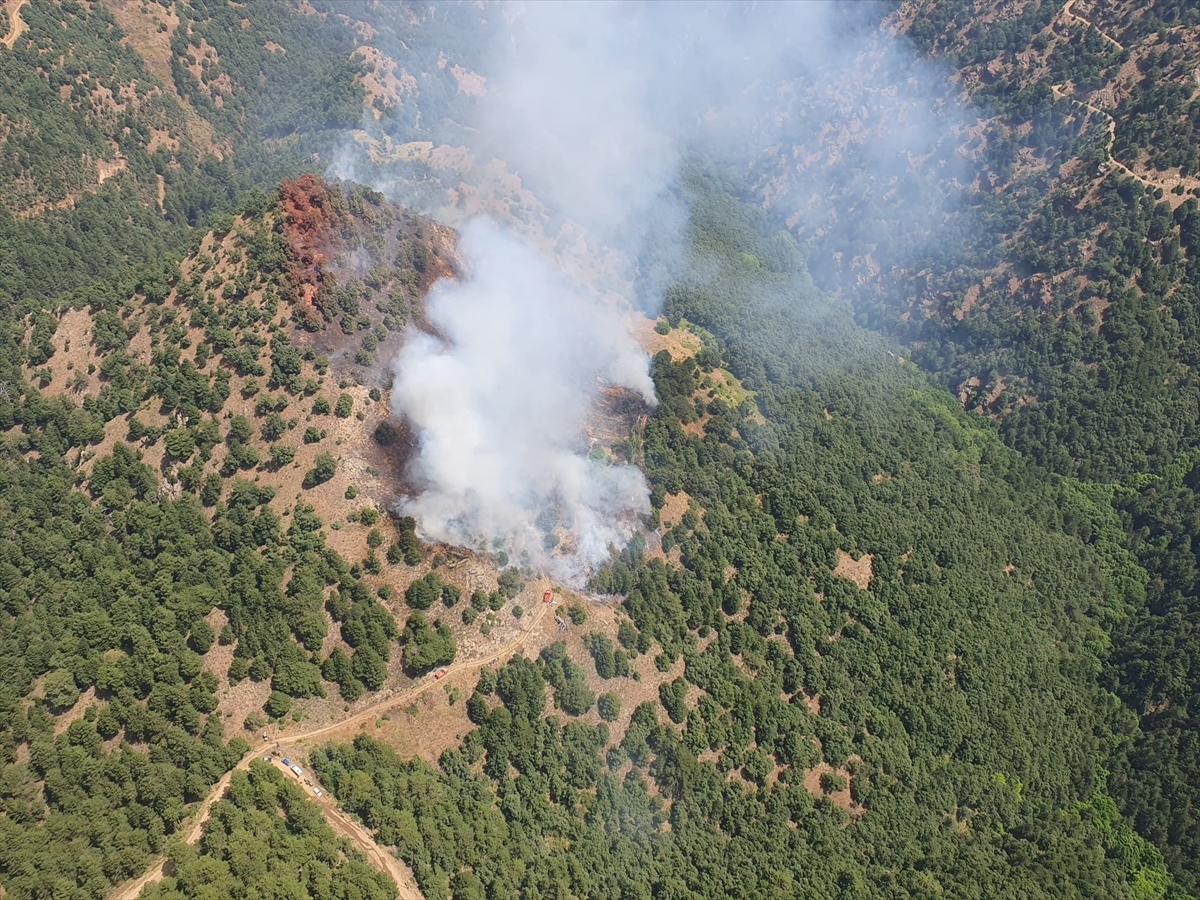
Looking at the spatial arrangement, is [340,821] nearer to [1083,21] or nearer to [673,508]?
[673,508]

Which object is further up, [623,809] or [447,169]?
[447,169]

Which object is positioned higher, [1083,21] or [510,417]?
[1083,21]

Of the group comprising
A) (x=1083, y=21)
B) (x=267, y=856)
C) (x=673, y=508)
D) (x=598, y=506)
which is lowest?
(x=267, y=856)

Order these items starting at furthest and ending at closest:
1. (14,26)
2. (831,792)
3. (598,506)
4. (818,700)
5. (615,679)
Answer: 1. (14,26)
2. (598,506)
3. (818,700)
4. (831,792)
5. (615,679)

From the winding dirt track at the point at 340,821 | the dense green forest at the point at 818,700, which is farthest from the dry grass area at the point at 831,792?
the winding dirt track at the point at 340,821

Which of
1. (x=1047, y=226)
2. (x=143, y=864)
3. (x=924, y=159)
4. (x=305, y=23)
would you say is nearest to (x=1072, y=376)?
(x=1047, y=226)

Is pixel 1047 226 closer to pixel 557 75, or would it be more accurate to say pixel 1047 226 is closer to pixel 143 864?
pixel 557 75

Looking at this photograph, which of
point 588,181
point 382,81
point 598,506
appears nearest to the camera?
point 598,506

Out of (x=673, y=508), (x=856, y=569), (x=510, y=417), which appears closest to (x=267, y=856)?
(x=510, y=417)
